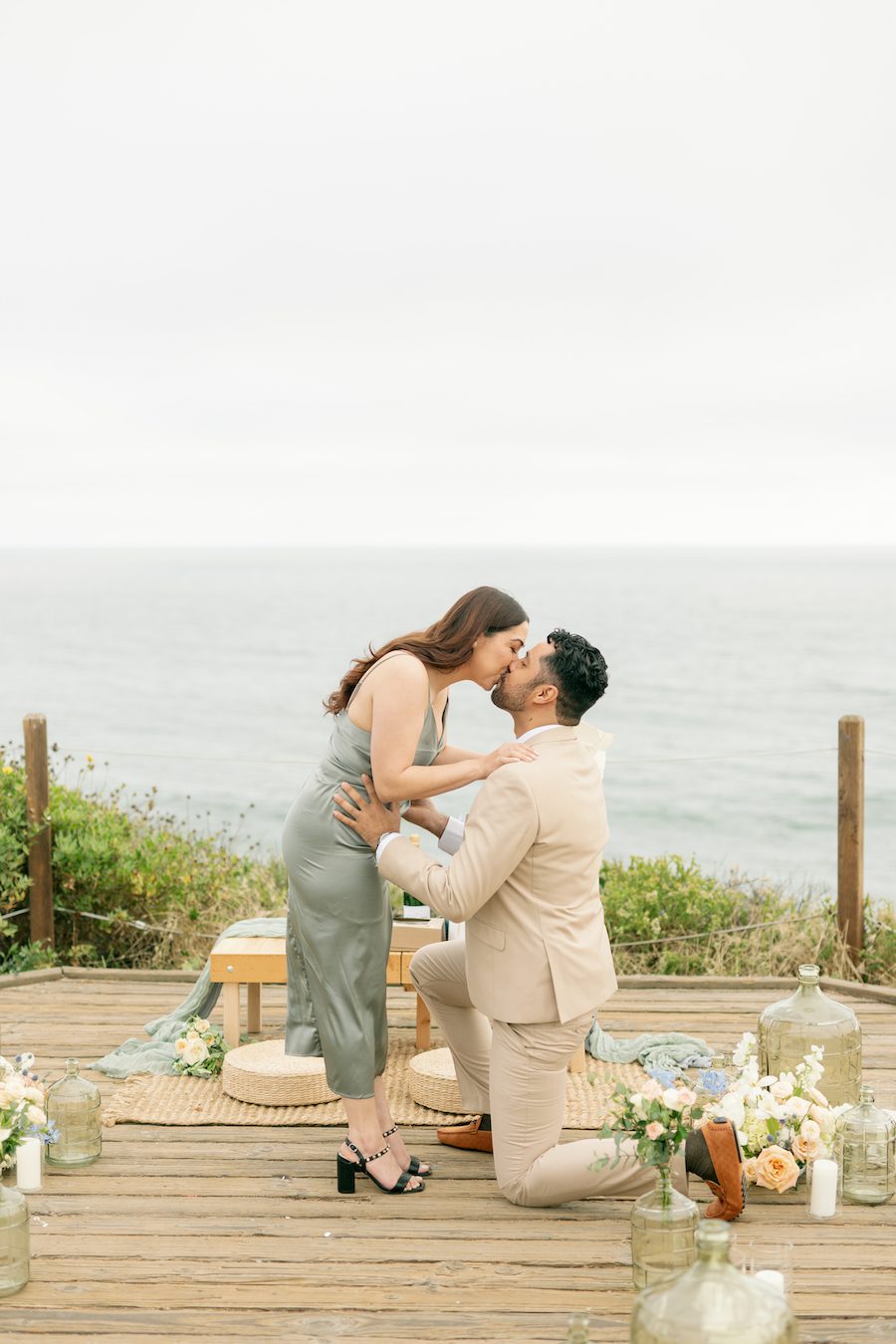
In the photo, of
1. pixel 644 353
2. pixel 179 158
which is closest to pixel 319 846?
pixel 179 158

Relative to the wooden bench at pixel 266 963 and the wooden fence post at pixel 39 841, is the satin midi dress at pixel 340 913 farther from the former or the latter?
the wooden fence post at pixel 39 841

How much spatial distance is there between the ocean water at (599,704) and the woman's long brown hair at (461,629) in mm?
3394

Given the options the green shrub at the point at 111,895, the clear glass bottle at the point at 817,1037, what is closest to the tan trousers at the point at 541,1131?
the clear glass bottle at the point at 817,1037

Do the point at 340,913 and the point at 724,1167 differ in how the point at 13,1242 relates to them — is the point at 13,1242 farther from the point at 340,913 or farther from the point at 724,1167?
the point at 724,1167

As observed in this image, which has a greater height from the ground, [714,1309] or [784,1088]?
[714,1309]

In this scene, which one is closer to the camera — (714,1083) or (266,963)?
(714,1083)

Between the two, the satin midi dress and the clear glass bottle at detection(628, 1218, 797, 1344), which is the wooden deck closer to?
the satin midi dress

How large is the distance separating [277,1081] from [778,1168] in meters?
1.64

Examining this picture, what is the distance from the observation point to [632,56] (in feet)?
48.8

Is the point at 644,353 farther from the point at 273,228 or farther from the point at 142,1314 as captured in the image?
the point at 142,1314

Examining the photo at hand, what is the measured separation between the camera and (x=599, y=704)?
35875mm

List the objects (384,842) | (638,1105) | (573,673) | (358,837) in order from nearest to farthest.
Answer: (638,1105) < (573,673) < (384,842) < (358,837)

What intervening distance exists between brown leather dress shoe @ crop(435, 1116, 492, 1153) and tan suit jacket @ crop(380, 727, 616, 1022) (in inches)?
24.4

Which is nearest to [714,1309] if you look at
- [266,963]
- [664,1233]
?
[664,1233]
